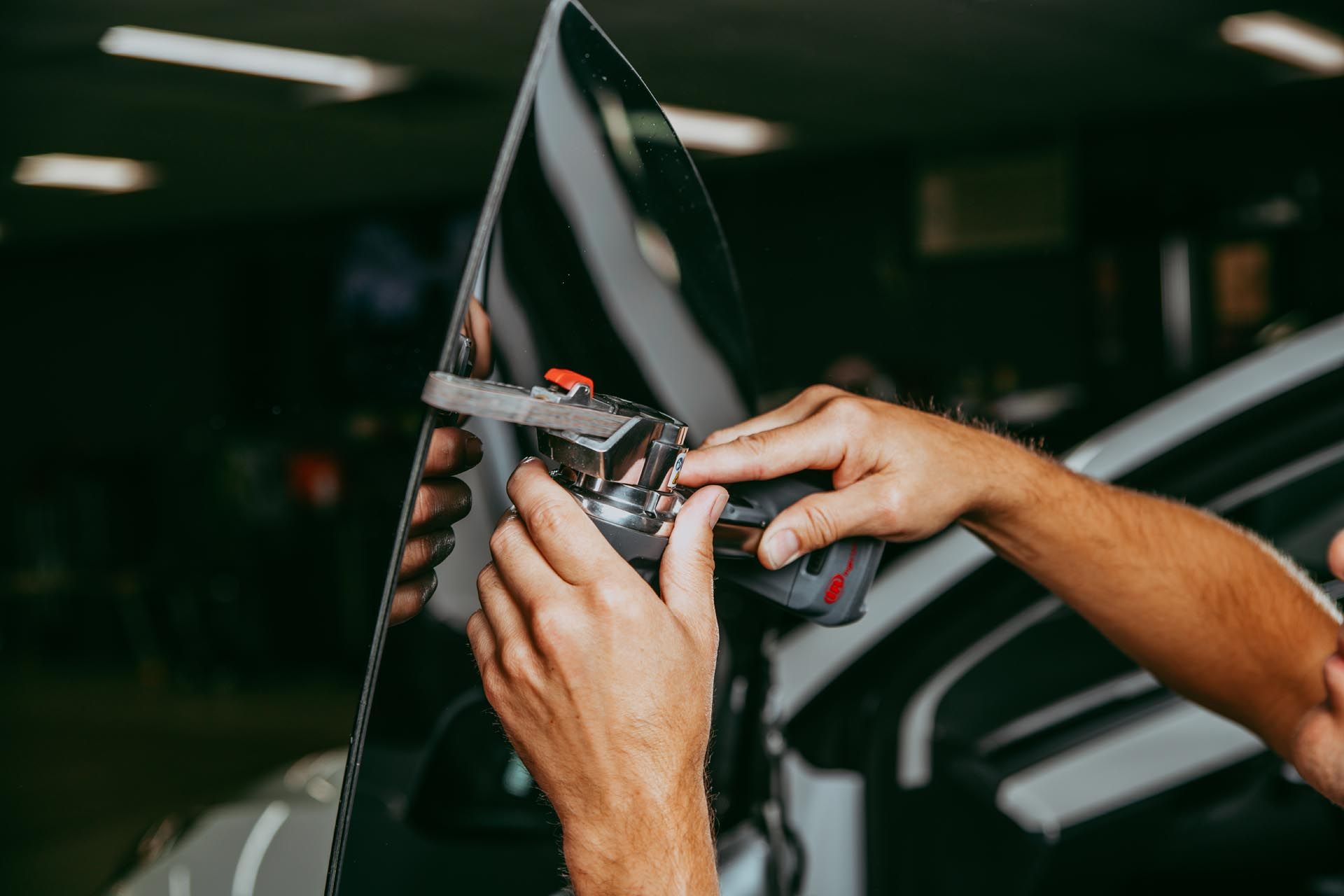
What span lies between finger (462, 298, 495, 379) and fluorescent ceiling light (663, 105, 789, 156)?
28 centimetres

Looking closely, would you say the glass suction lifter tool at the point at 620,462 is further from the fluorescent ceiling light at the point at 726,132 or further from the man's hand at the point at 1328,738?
the man's hand at the point at 1328,738

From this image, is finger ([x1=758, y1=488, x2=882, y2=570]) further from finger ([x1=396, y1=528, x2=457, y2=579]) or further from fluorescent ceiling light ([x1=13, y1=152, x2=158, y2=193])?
fluorescent ceiling light ([x1=13, y1=152, x2=158, y2=193])

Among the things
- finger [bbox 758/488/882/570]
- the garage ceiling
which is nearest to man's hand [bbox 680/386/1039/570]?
finger [bbox 758/488/882/570]

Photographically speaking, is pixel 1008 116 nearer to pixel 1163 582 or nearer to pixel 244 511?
pixel 1163 582

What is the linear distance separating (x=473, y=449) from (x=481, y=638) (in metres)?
0.10

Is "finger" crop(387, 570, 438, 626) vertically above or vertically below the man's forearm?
above

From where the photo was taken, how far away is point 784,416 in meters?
0.75

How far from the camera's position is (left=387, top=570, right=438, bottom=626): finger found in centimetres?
49

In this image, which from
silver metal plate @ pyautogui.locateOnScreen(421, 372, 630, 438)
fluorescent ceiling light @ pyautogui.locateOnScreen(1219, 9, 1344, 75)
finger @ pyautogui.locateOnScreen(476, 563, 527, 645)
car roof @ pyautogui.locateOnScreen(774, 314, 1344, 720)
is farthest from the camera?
fluorescent ceiling light @ pyautogui.locateOnScreen(1219, 9, 1344, 75)

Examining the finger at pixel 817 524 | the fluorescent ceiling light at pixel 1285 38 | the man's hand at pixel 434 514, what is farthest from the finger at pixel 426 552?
the fluorescent ceiling light at pixel 1285 38

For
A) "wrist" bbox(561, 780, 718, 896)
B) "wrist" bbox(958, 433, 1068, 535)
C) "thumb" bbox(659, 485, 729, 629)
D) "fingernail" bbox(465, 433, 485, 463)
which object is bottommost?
"wrist" bbox(561, 780, 718, 896)

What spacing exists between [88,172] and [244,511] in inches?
8.9

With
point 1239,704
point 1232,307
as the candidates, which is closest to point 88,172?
point 1239,704

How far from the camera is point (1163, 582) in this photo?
0.94 m
